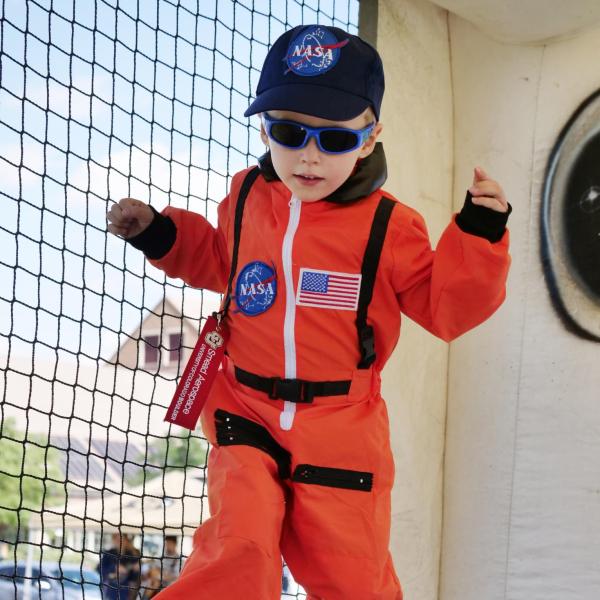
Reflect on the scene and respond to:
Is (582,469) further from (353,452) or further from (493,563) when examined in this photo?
(353,452)

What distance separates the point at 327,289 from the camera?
143 centimetres

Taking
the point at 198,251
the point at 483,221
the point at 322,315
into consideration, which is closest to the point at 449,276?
the point at 483,221

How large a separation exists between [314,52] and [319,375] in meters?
0.45

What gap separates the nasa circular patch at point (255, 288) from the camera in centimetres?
145

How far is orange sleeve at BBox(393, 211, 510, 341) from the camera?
1337 millimetres

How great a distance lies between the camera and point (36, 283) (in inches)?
75.5

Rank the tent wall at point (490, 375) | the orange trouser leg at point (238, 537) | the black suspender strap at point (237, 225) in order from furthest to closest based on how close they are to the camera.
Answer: the tent wall at point (490, 375)
the black suspender strap at point (237, 225)
the orange trouser leg at point (238, 537)

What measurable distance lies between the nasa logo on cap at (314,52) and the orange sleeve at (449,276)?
0.80ft

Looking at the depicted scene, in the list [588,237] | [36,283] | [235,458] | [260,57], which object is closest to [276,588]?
[235,458]

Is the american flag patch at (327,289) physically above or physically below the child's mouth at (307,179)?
below

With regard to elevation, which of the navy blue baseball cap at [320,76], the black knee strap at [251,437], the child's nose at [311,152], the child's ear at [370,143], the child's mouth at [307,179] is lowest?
the black knee strap at [251,437]

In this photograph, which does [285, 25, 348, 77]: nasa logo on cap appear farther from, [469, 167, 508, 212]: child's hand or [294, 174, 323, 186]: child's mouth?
[469, 167, 508, 212]: child's hand

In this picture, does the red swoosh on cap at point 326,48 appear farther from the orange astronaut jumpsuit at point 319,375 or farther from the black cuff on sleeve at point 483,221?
the black cuff on sleeve at point 483,221

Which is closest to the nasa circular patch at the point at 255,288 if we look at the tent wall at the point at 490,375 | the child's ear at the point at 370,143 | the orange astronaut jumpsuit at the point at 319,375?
the orange astronaut jumpsuit at the point at 319,375
